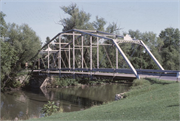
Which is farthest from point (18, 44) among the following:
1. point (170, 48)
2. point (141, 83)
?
point (170, 48)

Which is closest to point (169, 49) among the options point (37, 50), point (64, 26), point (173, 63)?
point (173, 63)

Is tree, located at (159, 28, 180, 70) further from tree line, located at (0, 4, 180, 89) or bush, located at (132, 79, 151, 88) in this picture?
bush, located at (132, 79, 151, 88)

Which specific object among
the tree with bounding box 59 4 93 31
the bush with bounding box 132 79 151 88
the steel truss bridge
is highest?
the tree with bounding box 59 4 93 31

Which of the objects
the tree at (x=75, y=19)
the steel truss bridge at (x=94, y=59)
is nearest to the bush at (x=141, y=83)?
the steel truss bridge at (x=94, y=59)

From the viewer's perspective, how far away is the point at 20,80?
35.2 metres

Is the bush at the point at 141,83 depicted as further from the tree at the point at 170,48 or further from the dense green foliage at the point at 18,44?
the tree at the point at 170,48

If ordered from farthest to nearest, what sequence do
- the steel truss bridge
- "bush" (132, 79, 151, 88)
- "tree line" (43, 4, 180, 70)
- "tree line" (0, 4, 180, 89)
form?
"tree line" (43, 4, 180, 70)
"tree line" (0, 4, 180, 89)
the steel truss bridge
"bush" (132, 79, 151, 88)

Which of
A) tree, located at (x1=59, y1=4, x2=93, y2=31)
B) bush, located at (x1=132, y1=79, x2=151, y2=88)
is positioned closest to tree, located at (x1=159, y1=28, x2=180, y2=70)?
tree, located at (x1=59, y1=4, x2=93, y2=31)

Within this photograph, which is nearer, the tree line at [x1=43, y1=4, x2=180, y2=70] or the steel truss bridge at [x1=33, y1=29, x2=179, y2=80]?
the steel truss bridge at [x1=33, y1=29, x2=179, y2=80]

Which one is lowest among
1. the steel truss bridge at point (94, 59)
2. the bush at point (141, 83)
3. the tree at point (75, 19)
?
the bush at point (141, 83)

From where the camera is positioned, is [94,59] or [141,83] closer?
[141,83]

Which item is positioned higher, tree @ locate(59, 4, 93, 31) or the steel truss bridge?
tree @ locate(59, 4, 93, 31)

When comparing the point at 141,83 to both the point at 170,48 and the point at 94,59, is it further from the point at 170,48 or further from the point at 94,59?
the point at 170,48

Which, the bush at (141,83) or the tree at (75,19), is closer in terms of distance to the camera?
the bush at (141,83)
